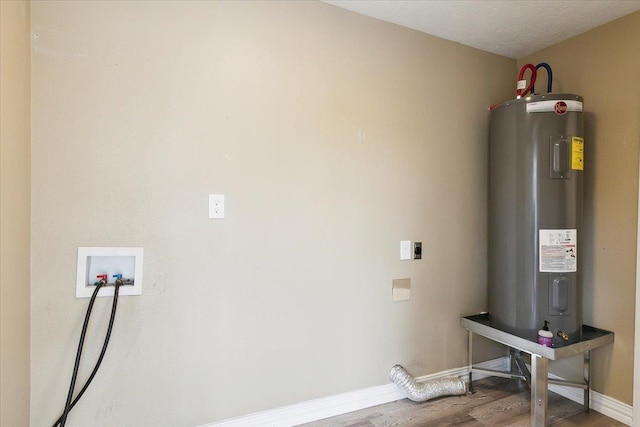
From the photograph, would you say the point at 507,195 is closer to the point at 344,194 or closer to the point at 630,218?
the point at 630,218

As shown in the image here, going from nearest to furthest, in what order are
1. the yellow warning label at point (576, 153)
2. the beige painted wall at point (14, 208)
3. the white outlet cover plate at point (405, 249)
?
the beige painted wall at point (14, 208)
the yellow warning label at point (576, 153)
the white outlet cover plate at point (405, 249)

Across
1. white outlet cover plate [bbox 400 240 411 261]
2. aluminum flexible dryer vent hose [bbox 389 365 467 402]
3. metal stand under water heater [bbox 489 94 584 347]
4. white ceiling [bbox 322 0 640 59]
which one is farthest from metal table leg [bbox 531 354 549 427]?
white ceiling [bbox 322 0 640 59]

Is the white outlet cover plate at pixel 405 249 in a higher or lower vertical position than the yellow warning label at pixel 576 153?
lower

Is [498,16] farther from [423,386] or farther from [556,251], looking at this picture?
[423,386]

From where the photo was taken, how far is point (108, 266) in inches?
62.4

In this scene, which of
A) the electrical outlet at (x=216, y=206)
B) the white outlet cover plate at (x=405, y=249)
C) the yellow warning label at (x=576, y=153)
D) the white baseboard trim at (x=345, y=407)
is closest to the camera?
the electrical outlet at (x=216, y=206)

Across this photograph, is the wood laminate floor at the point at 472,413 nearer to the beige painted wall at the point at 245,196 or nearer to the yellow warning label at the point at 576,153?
the beige painted wall at the point at 245,196

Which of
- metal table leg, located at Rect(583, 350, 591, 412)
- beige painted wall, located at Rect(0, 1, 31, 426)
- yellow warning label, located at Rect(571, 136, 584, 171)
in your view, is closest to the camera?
Result: beige painted wall, located at Rect(0, 1, 31, 426)

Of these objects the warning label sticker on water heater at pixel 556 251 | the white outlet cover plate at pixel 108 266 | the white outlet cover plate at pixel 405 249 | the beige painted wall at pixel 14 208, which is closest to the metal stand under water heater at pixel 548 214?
the warning label sticker on water heater at pixel 556 251

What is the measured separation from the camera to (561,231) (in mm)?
1973

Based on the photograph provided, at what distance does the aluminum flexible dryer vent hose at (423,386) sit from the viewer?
2166 mm

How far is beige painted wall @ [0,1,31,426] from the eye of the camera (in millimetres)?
→ 1162

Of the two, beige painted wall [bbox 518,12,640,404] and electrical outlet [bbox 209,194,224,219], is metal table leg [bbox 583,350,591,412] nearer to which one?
beige painted wall [bbox 518,12,640,404]

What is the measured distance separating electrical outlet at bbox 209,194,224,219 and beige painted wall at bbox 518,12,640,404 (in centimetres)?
241
